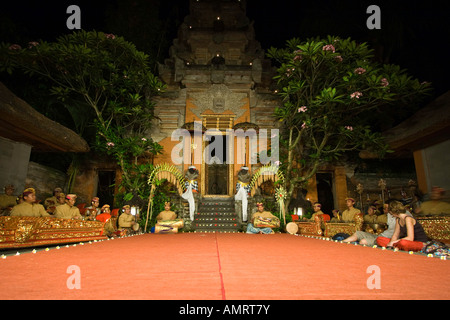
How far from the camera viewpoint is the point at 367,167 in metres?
11.4

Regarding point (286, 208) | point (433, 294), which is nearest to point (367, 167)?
point (286, 208)

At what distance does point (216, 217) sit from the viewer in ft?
31.1

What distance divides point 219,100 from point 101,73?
5.14 meters

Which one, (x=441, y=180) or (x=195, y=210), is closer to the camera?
(x=441, y=180)

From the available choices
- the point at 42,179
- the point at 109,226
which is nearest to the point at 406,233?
the point at 109,226

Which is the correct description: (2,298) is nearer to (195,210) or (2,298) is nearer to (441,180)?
(195,210)

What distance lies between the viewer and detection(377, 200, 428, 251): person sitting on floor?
3.91 m

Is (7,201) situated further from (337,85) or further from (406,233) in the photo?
(337,85)

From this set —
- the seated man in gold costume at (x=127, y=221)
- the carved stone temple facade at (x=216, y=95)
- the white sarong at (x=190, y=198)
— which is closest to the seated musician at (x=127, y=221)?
the seated man in gold costume at (x=127, y=221)

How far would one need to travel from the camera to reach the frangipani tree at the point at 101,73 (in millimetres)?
8602

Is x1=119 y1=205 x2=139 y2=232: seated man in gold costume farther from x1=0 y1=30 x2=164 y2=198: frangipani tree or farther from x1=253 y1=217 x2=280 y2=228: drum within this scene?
x1=253 y1=217 x2=280 y2=228: drum
